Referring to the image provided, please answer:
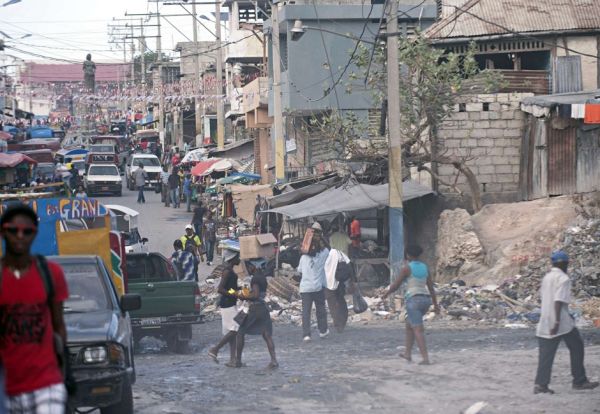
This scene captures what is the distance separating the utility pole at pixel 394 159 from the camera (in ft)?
67.4

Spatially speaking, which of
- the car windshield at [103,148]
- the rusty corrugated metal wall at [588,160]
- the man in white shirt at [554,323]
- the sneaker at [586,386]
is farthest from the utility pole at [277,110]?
the car windshield at [103,148]

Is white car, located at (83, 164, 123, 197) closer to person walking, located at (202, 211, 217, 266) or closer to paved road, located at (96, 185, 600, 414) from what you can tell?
person walking, located at (202, 211, 217, 266)

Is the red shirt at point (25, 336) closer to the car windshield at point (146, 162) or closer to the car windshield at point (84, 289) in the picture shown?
the car windshield at point (84, 289)

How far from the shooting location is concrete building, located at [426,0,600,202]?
89.4ft

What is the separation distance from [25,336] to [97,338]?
11.5 feet

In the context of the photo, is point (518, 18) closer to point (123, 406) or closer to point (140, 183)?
point (123, 406)

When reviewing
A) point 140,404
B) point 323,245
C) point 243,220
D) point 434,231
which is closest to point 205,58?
point 243,220

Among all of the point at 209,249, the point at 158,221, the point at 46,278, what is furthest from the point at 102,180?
the point at 46,278

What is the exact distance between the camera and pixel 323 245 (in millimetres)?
18094

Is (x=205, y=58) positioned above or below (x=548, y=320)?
above

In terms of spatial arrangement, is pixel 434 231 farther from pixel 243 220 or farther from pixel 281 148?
pixel 243 220

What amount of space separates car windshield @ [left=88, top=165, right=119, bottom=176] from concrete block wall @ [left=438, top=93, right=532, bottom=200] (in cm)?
2651

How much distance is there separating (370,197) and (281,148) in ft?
29.2

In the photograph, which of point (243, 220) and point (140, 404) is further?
point (243, 220)
